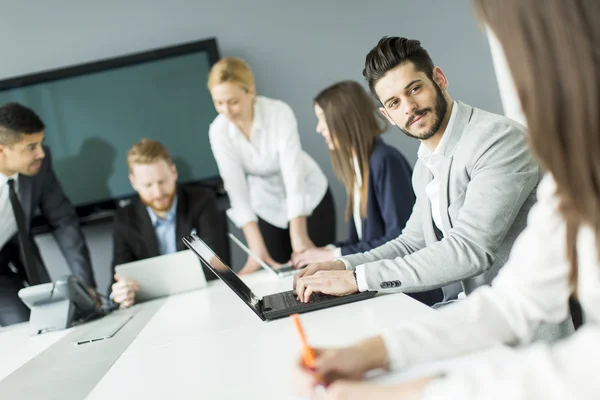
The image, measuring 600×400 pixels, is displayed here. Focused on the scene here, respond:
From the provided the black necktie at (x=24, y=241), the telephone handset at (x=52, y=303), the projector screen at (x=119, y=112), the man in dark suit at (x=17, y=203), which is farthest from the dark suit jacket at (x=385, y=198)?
the projector screen at (x=119, y=112)

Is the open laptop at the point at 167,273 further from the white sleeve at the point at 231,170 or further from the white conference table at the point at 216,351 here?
the white sleeve at the point at 231,170

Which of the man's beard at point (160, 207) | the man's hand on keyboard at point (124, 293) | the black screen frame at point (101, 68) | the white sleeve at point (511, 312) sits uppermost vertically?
the black screen frame at point (101, 68)

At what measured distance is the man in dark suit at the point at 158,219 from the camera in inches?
120

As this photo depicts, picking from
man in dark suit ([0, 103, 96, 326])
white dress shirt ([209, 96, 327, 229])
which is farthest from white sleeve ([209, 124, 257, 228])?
man in dark suit ([0, 103, 96, 326])

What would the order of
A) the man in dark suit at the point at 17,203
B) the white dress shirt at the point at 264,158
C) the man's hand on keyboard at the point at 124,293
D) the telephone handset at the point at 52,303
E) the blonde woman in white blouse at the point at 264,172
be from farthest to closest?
the white dress shirt at the point at 264,158
the blonde woman in white blouse at the point at 264,172
the man in dark suit at the point at 17,203
the man's hand on keyboard at the point at 124,293
the telephone handset at the point at 52,303

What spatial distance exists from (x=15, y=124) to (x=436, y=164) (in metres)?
2.06

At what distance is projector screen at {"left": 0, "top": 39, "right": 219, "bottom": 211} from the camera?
3.93 m

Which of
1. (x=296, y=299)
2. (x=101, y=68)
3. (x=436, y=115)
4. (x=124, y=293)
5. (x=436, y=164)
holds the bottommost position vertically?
(x=124, y=293)

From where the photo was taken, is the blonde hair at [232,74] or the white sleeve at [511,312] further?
the blonde hair at [232,74]

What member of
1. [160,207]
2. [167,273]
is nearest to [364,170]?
[167,273]

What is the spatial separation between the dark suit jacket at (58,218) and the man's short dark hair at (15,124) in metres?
0.23

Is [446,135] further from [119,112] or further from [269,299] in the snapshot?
[119,112]

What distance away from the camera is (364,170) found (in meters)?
2.50

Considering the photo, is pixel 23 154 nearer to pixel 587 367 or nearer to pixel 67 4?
pixel 67 4
